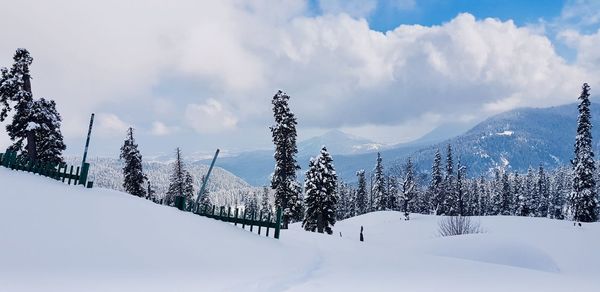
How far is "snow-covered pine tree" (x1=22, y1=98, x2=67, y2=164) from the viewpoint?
1198 inches

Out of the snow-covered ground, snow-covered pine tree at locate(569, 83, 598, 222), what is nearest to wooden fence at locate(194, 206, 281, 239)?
the snow-covered ground

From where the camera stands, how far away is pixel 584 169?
166 feet

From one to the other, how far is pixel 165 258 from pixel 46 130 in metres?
27.6

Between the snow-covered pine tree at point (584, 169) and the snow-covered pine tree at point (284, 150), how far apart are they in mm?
36115

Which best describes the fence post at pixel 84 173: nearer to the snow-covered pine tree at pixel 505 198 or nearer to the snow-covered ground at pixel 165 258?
the snow-covered ground at pixel 165 258

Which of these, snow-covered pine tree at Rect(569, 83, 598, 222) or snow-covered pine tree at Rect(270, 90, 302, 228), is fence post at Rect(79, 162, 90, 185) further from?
snow-covered pine tree at Rect(569, 83, 598, 222)

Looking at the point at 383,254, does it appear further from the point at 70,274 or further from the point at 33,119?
the point at 33,119

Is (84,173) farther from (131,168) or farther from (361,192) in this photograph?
(361,192)

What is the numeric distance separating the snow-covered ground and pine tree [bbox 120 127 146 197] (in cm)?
3312

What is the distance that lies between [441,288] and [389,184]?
97858 millimetres

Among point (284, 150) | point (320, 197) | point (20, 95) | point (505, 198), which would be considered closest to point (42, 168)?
point (20, 95)

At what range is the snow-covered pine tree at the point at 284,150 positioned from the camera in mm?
39938

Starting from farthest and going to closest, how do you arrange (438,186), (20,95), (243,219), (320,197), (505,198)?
(505,198) < (438,186) < (320,197) < (20,95) < (243,219)

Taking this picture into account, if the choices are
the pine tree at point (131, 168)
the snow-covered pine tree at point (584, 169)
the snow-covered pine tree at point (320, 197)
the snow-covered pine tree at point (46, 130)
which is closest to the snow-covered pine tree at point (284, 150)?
the snow-covered pine tree at point (320, 197)
